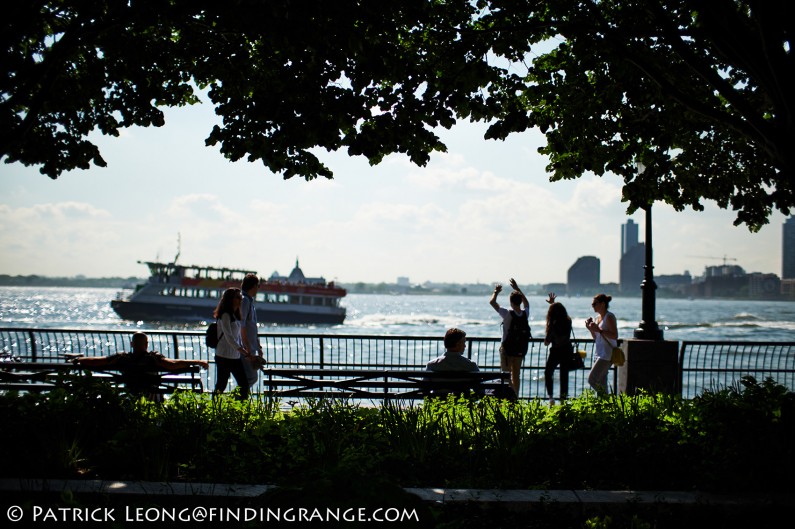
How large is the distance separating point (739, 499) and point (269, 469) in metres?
3.32

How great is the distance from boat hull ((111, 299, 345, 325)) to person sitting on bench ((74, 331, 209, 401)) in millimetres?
69461

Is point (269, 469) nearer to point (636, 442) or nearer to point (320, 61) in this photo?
point (636, 442)

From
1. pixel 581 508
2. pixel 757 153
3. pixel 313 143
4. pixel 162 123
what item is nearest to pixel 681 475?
pixel 581 508

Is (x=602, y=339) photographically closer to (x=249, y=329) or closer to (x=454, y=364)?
(x=454, y=364)

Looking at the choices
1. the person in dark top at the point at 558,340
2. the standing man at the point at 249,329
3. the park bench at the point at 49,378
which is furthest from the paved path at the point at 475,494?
the person in dark top at the point at 558,340

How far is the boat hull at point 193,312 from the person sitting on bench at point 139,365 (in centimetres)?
6946

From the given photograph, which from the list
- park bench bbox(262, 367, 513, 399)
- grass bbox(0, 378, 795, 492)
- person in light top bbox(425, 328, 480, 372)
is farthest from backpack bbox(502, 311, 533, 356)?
grass bbox(0, 378, 795, 492)

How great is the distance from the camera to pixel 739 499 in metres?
4.52

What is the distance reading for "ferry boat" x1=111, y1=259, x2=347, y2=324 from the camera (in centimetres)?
7662

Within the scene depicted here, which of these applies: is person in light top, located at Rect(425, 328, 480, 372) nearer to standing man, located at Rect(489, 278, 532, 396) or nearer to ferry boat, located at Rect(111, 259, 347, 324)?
standing man, located at Rect(489, 278, 532, 396)

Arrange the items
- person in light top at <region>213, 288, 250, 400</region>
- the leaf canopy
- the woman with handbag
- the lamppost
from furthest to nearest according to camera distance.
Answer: the lamppost → the woman with handbag → person in light top at <region>213, 288, 250, 400</region> → the leaf canopy

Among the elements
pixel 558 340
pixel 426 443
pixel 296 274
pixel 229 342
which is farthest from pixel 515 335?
pixel 296 274

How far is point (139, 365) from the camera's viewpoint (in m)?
8.17

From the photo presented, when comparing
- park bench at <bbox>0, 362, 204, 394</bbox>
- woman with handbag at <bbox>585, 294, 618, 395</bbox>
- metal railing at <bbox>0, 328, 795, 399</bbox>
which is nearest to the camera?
park bench at <bbox>0, 362, 204, 394</bbox>
